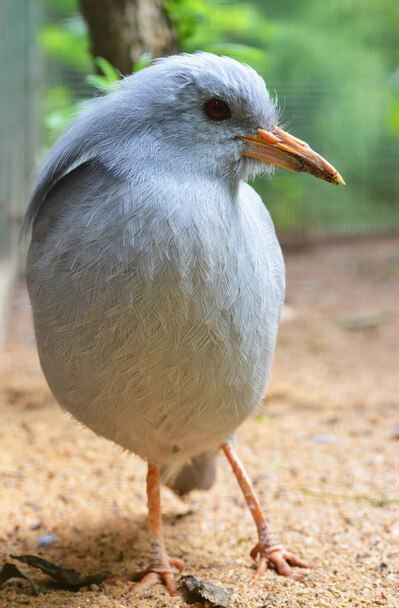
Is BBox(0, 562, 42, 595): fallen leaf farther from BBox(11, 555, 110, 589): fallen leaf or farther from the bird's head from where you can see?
the bird's head

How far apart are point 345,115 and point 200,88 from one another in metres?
7.66

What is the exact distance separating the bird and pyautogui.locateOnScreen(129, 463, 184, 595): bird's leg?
545 millimetres

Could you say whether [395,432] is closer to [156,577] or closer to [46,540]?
[156,577]

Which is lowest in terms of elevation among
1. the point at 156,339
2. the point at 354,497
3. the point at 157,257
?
the point at 354,497

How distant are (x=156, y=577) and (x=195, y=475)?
64cm

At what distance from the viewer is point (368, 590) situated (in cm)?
296

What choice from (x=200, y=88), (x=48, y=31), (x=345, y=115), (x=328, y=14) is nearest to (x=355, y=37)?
(x=328, y=14)

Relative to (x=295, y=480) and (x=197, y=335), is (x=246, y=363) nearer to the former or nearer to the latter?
(x=197, y=335)

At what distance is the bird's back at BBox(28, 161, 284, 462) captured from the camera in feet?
8.47

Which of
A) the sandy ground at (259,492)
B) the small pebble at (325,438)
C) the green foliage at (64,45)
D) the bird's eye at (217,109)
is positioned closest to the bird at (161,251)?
the bird's eye at (217,109)

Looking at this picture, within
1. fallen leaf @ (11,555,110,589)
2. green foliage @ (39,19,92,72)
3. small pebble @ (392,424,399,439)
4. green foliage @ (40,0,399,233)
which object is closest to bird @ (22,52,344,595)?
fallen leaf @ (11,555,110,589)

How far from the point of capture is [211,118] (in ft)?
8.87

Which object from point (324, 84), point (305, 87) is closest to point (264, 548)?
point (305, 87)

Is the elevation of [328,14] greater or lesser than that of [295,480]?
greater
